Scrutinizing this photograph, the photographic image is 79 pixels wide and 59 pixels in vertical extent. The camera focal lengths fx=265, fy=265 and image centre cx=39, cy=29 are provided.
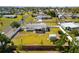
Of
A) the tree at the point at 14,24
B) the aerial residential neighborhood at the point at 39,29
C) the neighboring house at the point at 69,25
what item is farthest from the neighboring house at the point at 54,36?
the tree at the point at 14,24

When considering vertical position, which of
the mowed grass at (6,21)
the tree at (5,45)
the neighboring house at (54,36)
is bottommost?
the tree at (5,45)

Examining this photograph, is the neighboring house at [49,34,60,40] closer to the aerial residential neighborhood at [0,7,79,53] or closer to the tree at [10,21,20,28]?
the aerial residential neighborhood at [0,7,79,53]

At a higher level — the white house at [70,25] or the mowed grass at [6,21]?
the mowed grass at [6,21]

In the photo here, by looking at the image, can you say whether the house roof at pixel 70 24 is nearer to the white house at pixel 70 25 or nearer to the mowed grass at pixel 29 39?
the white house at pixel 70 25

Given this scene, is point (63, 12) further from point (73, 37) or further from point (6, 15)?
point (6, 15)

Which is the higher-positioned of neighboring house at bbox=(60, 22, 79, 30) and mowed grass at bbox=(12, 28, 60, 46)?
neighboring house at bbox=(60, 22, 79, 30)

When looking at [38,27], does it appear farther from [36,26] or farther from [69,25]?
[69,25]

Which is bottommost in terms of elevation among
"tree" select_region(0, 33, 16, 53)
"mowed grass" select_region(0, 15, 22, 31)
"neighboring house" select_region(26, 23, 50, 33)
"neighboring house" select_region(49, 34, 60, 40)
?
"tree" select_region(0, 33, 16, 53)

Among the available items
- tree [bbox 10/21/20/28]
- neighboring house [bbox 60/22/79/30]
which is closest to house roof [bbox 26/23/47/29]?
tree [bbox 10/21/20/28]
